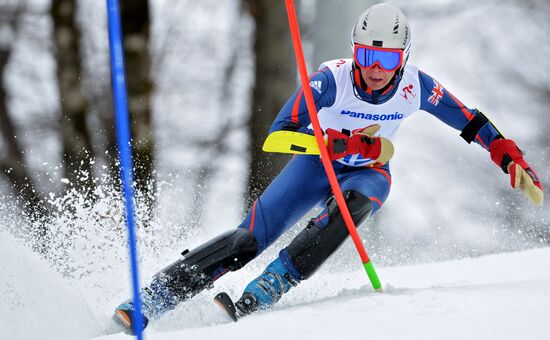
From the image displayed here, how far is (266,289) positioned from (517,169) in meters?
1.27

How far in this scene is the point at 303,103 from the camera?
12.3ft

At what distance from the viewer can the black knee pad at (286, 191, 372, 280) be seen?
3590 mm

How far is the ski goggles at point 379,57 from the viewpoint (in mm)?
3678

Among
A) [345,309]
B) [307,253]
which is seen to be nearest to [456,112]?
[307,253]

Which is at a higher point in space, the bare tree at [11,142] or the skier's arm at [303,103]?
the skier's arm at [303,103]

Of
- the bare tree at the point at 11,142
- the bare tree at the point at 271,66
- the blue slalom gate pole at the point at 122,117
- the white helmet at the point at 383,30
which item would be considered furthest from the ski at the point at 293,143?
the bare tree at the point at 11,142

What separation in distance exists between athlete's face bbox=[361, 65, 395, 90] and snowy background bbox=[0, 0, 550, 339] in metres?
0.89

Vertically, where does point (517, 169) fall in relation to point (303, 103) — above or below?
below

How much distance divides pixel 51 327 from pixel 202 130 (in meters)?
8.37

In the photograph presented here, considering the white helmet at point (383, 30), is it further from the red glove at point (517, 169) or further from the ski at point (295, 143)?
the red glove at point (517, 169)

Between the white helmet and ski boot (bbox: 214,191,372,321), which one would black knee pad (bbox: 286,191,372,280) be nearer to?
ski boot (bbox: 214,191,372,321)

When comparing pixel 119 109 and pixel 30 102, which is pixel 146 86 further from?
pixel 119 109

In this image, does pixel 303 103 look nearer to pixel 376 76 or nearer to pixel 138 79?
pixel 376 76

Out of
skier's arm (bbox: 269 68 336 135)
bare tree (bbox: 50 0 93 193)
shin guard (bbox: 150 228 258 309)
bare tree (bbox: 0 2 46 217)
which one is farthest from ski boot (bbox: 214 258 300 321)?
Result: bare tree (bbox: 0 2 46 217)
